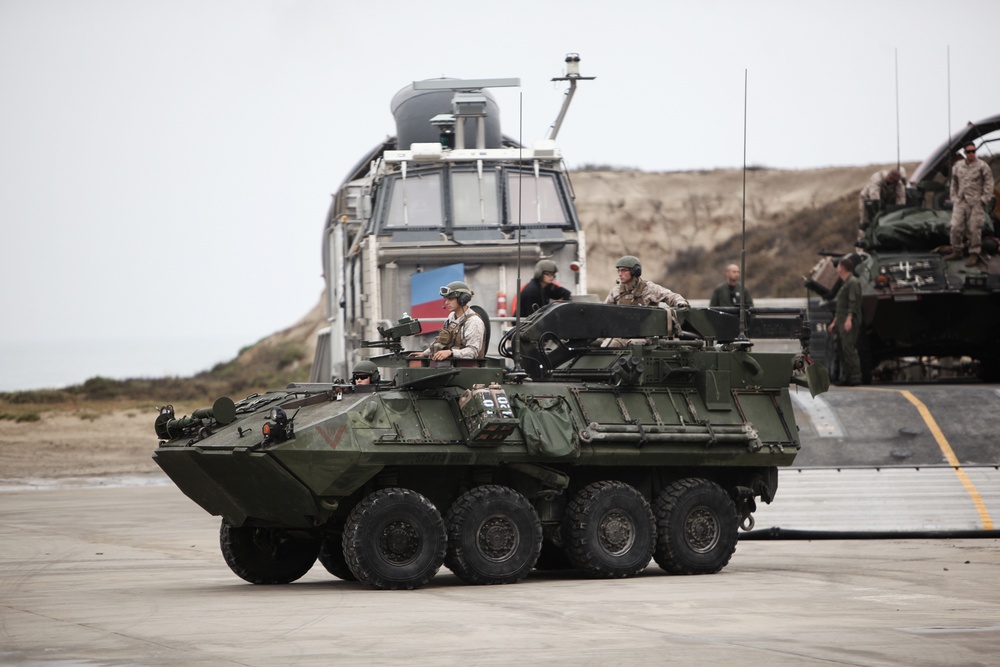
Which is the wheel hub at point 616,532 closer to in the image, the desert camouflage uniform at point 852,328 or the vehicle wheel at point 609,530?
the vehicle wheel at point 609,530

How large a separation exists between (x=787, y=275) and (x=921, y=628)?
46954mm

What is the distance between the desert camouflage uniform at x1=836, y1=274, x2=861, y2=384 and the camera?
1947 cm

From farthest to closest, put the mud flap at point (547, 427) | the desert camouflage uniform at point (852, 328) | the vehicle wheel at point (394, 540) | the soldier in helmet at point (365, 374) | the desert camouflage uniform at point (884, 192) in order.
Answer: the desert camouflage uniform at point (884, 192), the desert camouflage uniform at point (852, 328), the soldier in helmet at point (365, 374), the mud flap at point (547, 427), the vehicle wheel at point (394, 540)

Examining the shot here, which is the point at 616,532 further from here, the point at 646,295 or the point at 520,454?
the point at 646,295

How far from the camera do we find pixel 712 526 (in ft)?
38.6

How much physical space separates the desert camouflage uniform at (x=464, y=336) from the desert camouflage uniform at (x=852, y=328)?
8.93 m

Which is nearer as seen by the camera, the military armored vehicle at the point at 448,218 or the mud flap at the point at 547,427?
the mud flap at the point at 547,427

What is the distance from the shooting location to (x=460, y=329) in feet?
38.4

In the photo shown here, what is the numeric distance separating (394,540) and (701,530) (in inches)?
103

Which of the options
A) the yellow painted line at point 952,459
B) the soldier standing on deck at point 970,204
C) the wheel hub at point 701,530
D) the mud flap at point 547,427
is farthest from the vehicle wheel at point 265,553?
the soldier standing on deck at point 970,204

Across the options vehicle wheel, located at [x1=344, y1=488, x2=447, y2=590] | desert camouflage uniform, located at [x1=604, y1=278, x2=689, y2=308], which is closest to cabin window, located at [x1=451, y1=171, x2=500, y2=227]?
desert camouflage uniform, located at [x1=604, y1=278, x2=689, y2=308]

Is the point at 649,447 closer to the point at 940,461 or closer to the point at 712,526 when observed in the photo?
the point at 712,526

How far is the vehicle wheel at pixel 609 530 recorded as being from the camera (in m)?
11.1

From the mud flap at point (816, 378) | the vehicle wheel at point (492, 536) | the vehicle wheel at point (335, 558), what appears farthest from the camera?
the mud flap at point (816, 378)
